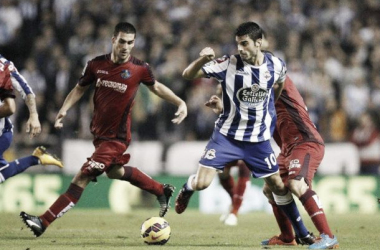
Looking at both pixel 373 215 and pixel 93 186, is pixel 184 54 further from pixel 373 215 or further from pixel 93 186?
pixel 373 215

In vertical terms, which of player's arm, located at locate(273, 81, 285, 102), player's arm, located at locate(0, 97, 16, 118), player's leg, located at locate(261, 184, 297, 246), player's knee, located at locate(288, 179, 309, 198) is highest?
player's arm, located at locate(273, 81, 285, 102)

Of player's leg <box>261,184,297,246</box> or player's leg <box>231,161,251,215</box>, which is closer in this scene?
player's leg <box>261,184,297,246</box>

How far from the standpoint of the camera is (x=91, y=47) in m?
18.4

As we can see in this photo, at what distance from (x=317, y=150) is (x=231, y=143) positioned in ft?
3.07

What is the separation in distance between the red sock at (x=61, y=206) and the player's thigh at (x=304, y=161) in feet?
8.05

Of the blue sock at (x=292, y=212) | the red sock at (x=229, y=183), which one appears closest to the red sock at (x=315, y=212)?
the blue sock at (x=292, y=212)

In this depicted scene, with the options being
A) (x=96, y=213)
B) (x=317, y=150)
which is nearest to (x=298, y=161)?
(x=317, y=150)

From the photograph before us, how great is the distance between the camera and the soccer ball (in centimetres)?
943

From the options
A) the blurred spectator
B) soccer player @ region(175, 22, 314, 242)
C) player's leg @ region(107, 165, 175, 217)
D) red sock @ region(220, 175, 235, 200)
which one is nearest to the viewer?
soccer player @ region(175, 22, 314, 242)

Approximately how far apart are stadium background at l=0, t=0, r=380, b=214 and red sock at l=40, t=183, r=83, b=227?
20.1 feet

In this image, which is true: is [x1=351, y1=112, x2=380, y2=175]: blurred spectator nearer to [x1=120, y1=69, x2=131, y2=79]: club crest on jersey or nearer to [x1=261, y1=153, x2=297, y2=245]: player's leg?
[x1=261, y1=153, x2=297, y2=245]: player's leg

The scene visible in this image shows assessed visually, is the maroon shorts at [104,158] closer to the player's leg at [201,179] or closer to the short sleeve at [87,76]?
the short sleeve at [87,76]

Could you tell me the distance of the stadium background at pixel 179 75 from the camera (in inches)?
652

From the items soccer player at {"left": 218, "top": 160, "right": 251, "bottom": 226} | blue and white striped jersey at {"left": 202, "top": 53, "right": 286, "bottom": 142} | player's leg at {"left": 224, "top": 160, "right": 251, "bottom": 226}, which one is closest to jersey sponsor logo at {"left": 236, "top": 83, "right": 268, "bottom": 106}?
blue and white striped jersey at {"left": 202, "top": 53, "right": 286, "bottom": 142}
